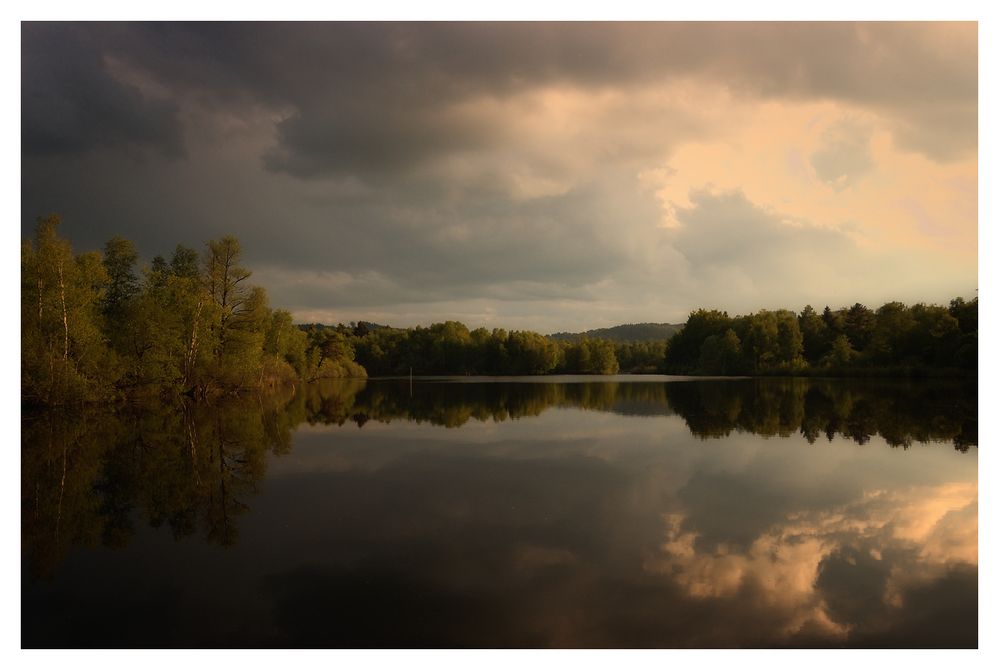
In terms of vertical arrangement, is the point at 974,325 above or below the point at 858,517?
above

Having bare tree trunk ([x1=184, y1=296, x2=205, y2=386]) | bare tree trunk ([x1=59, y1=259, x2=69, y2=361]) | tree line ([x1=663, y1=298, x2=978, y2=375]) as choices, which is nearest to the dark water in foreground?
bare tree trunk ([x1=59, y1=259, x2=69, y2=361])

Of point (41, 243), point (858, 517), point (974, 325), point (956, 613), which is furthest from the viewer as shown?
point (974, 325)

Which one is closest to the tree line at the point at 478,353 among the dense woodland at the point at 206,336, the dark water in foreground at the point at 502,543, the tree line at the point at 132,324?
the dense woodland at the point at 206,336

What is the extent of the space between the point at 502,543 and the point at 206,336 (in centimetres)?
3935

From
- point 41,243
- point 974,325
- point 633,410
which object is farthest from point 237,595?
point 974,325

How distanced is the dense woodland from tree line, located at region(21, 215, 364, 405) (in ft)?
0.24

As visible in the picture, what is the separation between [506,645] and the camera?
6.76 m

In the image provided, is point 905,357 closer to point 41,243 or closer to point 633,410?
point 633,410

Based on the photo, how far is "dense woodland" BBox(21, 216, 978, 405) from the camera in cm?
3064

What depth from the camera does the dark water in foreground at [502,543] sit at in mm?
7105

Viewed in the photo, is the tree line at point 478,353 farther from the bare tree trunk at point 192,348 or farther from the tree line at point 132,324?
the bare tree trunk at point 192,348

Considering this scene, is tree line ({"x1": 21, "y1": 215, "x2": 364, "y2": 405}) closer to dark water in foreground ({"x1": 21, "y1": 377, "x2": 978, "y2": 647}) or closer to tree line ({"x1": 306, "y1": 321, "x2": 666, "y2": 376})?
dark water in foreground ({"x1": 21, "y1": 377, "x2": 978, "y2": 647})

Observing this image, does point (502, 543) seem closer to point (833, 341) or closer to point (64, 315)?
point (64, 315)

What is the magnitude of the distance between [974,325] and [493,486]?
78.5 metres
